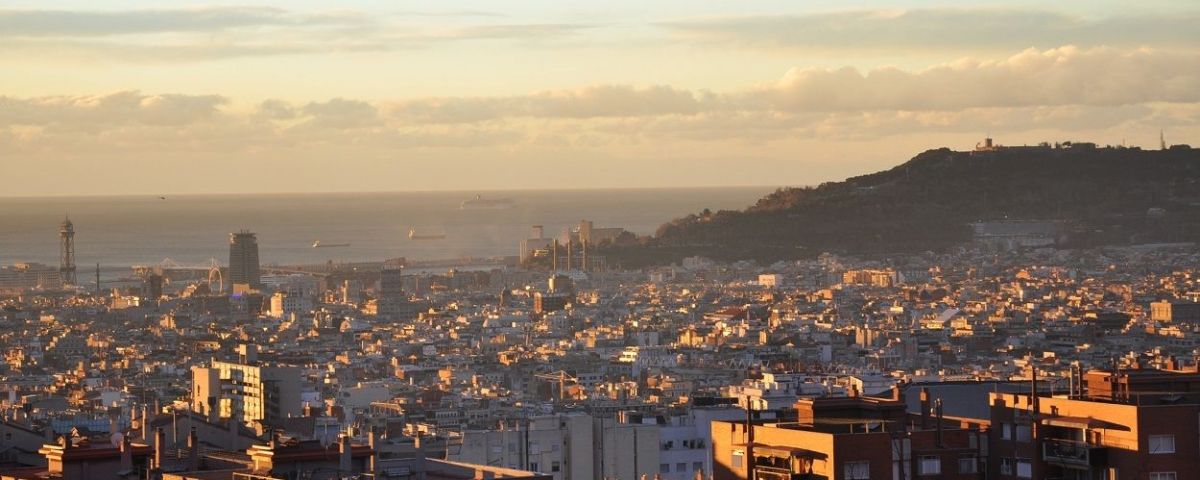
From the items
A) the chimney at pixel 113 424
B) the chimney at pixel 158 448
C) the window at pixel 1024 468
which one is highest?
the chimney at pixel 158 448

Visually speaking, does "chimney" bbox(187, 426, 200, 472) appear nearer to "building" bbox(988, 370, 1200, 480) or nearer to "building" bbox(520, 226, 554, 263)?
"building" bbox(988, 370, 1200, 480)

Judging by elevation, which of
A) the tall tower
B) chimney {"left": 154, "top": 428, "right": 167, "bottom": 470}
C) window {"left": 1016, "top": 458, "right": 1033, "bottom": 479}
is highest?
the tall tower

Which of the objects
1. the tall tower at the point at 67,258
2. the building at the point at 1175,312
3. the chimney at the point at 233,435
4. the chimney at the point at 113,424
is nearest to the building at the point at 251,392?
the chimney at the point at 113,424

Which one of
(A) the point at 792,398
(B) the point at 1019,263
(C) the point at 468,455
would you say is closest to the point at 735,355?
(A) the point at 792,398

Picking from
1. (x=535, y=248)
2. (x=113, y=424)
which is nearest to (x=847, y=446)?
(x=113, y=424)

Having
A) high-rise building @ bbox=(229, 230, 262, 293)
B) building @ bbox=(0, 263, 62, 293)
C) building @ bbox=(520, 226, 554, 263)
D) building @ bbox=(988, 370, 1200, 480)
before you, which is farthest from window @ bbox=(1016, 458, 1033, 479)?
building @ bbox=(520, 226, 554, 263)

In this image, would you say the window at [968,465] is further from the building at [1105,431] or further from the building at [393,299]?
the building at [393,299]

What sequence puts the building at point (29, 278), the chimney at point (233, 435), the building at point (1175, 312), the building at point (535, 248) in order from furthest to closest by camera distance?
1. the building at point (535, 248)
2. the building at point (29, 278)
3. the building at point (1175, 312)
4. the chimney at point (233, 435)
